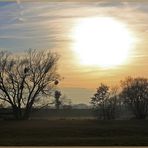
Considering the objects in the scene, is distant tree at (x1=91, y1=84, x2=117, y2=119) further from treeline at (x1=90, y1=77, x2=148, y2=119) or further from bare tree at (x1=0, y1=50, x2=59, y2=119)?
bare tree at (x1=0, y1=50, x2=59, y2=119)

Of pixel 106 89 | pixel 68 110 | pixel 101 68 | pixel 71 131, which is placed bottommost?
pixel 71 131

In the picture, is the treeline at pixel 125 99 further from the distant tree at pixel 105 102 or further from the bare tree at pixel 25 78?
the bare tree at pixel 25 78

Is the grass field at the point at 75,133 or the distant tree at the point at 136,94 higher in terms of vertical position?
the distant tree at the point at 136,94

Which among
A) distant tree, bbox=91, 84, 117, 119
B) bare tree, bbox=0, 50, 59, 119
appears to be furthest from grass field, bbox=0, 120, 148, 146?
bare tree, bbox=0, 50, 59, 119

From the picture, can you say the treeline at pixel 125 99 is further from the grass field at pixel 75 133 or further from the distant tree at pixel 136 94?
the grass field at pixel 75 133

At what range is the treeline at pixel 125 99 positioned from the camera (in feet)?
9.99

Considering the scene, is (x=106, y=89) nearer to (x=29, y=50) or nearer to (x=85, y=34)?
(x=85, y=34)

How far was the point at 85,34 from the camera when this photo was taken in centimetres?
325

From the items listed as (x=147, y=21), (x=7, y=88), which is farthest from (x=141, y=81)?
(x=7, y=88)

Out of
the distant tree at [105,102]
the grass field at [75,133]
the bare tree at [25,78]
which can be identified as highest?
the bare tree at [25,78]

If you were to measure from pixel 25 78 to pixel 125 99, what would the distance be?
47.3 inches

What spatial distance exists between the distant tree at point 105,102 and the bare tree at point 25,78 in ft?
1.73

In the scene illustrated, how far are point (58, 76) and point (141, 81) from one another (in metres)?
0.99

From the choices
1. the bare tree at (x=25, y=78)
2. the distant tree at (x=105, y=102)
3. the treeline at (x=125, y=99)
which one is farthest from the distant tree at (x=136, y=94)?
the bare tree at (x=25, y=78)
